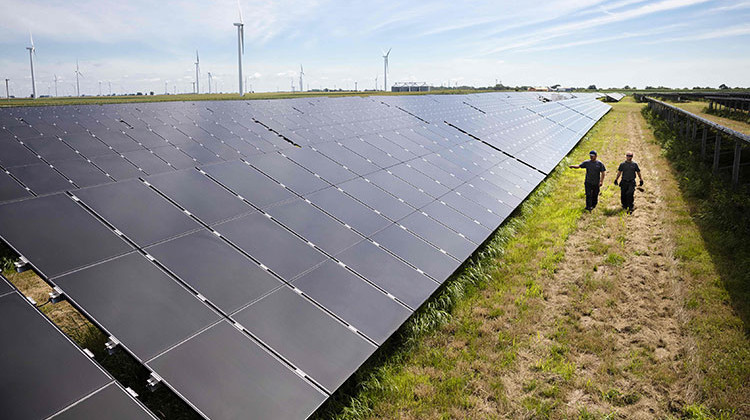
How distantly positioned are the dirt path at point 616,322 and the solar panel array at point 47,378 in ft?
22.6

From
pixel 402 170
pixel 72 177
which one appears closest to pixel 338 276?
pixel 402 170

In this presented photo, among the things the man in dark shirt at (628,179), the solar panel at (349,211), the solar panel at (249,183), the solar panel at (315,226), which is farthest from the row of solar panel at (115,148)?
the solar panel at (315,226)

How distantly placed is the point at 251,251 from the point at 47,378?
3702 millimetres

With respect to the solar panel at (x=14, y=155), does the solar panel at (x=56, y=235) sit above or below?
below

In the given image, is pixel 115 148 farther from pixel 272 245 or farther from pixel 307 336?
pixel 307 336

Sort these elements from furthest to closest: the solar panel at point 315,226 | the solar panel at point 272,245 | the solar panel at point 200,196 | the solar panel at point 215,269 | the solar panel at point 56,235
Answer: the solar panel at point 315,226 < the solar panel at point 200,196 < the solar panel at point 272,245 < the solar panel at point 215,269 < the solar panel at point 56,235

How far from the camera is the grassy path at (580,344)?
7.81 metres

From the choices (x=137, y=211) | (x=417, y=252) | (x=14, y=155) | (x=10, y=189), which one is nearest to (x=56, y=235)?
(x=137, y=211)

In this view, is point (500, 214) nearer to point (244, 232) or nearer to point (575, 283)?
point (575, 283)

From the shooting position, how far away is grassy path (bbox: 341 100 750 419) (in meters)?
7.81

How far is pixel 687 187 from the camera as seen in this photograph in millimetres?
22719

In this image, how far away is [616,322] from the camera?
10688mm

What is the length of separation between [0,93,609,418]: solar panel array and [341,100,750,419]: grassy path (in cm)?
130

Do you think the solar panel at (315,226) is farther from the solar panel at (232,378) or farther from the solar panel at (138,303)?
the solar panel at (232,378)
